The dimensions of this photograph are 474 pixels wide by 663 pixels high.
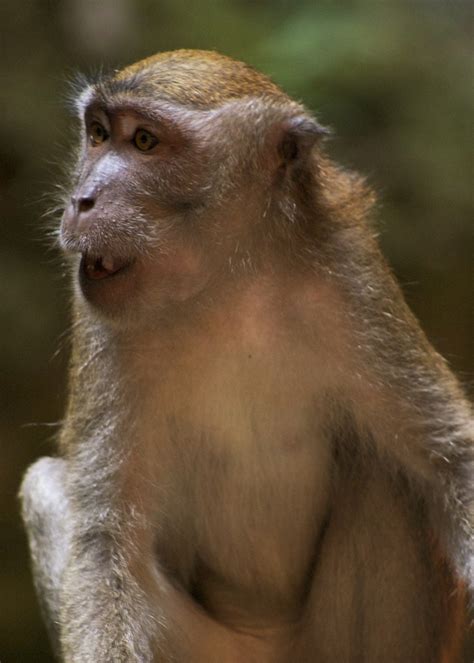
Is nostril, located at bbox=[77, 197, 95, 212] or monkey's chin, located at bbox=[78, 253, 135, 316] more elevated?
nostril, located at bbox=[77, 197, 95, 212]

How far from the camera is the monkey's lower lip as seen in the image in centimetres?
486

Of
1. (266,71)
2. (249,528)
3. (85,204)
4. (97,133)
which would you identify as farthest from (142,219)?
(266,71)

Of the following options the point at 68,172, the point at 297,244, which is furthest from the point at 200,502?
the point at 68,172

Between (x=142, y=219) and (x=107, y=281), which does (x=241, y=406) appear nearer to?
(x=107, y=281)

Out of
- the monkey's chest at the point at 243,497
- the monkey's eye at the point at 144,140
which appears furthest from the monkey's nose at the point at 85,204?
the monkey's chest at the point at 243,497

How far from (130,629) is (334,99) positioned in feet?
19.8

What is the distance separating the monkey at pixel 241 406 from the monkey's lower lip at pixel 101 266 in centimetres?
2

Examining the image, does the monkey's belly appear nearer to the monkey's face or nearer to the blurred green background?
the monkey's face

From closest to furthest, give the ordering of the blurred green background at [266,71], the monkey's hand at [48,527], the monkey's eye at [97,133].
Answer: the monkey's eye at [97,133] < the monkey's hand at [48,527] < the blurred green background at [266,71]

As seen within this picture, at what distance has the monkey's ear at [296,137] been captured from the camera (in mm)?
4992

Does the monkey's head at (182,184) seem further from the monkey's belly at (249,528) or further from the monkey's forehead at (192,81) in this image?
the monkey's belly at (249,528)

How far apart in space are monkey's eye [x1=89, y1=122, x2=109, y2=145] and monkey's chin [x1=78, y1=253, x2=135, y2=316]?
1.87ft

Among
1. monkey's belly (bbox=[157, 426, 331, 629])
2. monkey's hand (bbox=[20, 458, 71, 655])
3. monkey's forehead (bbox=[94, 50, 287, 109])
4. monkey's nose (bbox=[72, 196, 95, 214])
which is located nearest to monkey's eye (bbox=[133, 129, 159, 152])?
monkey's forehead (bbox=[94, 50, 287, 109])

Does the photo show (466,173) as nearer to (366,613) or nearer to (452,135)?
(452,135)
